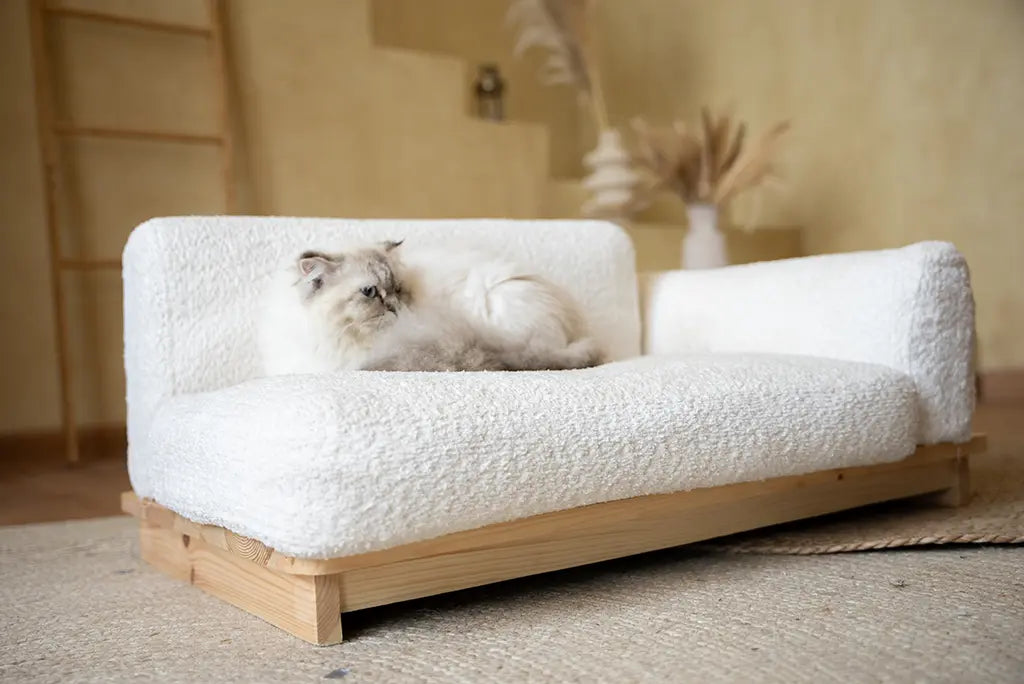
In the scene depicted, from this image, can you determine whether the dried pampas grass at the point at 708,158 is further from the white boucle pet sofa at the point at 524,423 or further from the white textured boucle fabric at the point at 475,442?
the white textured boucle fabric at the point at 475,442

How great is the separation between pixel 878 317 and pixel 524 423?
0.82m

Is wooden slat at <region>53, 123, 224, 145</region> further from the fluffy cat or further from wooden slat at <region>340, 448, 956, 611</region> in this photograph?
wooden slat at <region>340, 448, 956, 611</region>

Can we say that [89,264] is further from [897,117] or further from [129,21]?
[897,117]

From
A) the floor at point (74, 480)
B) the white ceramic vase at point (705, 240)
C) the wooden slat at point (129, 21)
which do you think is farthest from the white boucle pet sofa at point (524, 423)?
the wooden slat at point (129, 21)

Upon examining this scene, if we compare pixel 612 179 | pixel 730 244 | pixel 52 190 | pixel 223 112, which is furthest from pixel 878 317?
pixel 52 190

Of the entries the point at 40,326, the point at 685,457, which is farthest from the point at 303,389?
the point at 40,326

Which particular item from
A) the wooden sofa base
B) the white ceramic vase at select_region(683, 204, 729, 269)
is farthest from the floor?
the white ceramic vase at select_region(683, 204, 729, 269)

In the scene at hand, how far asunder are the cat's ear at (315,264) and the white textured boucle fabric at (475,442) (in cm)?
25

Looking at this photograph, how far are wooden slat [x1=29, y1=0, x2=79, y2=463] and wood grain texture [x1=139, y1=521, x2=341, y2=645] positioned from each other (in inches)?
63.5

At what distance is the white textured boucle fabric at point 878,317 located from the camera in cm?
164

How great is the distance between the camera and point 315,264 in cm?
151

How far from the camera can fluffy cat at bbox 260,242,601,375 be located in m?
1.45

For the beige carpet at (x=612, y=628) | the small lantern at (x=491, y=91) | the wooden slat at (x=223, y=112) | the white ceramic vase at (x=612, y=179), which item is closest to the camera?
the beige carpet at (x=612, y=628)

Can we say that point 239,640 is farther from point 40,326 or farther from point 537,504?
point 40,326
